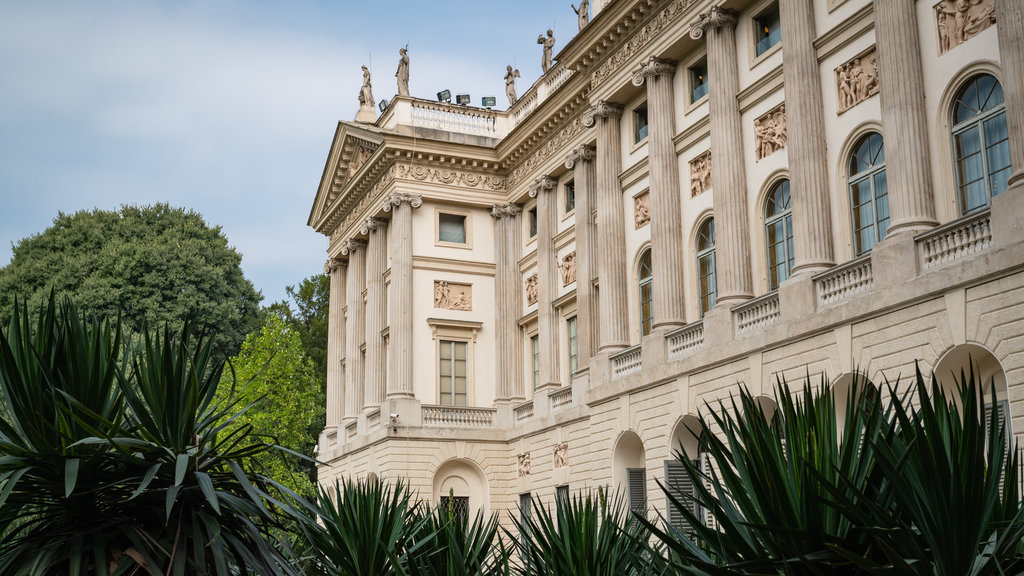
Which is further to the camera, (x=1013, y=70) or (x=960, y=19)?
(x=960, y=19)

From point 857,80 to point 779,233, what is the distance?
3.46 meters

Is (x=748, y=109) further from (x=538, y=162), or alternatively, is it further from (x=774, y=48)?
(x=538, y=162)

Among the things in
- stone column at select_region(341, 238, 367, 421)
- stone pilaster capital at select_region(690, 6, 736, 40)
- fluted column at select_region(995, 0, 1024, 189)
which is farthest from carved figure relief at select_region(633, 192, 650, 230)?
stone column at select_region(341, 238, 367, 421)

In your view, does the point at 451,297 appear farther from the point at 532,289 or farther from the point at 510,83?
the point at 510,83

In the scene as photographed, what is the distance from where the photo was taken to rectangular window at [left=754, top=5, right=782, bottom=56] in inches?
867

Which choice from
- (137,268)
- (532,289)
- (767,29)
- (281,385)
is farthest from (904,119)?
(137,268)

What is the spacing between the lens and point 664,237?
79.5 ft

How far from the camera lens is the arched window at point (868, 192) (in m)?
18.7

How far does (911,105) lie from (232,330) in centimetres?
3479

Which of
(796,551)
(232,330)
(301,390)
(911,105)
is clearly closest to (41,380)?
(796,551)

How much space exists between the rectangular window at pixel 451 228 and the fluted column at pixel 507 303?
3.54 ft

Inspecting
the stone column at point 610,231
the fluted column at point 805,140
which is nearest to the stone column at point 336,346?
the stone column at point 610,231

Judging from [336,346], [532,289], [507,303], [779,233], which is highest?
[532,289]

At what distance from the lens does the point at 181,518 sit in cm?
654
